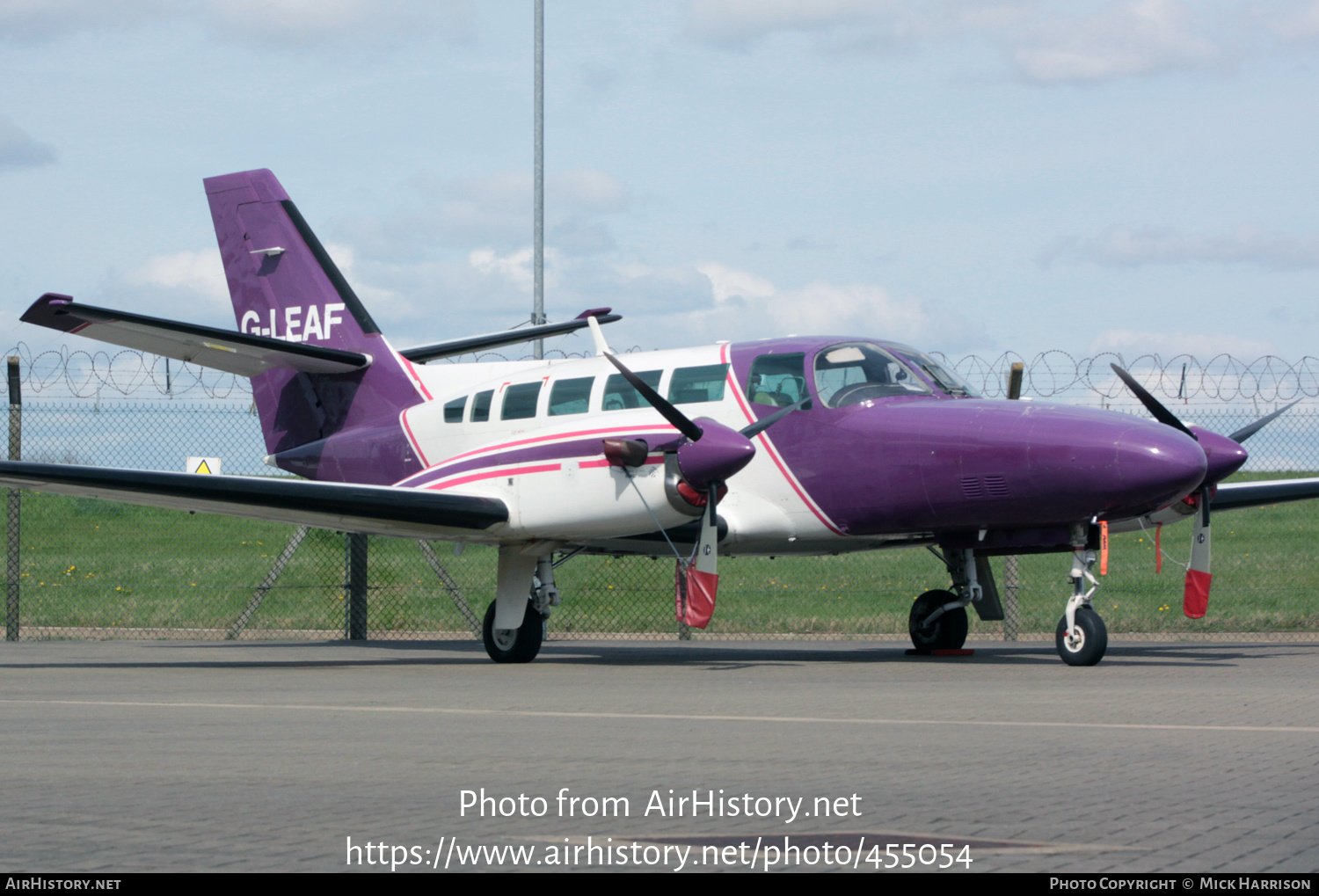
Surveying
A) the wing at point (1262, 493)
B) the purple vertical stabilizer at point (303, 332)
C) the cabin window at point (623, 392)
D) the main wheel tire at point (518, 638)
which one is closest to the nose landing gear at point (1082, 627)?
the wing at point (1262, 493)

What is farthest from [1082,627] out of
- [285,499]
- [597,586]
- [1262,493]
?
[597,586]

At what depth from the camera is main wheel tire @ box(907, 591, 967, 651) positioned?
15672 millimetres

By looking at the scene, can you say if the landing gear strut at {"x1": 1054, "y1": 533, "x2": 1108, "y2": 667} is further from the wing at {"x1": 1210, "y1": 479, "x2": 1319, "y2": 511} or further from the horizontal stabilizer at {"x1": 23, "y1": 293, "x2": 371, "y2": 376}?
the horizontal stabilizer at {"x1": 23, "y1": 293, "x2": 371, "y2": 376}

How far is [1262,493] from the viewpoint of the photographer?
1577 cm

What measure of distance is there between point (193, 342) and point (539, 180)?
7.03 metres

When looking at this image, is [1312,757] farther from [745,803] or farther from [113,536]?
[113,536]

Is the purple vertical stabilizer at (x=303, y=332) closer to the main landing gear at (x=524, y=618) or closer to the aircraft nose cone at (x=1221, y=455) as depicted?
the main landing gear at (x=524, y=618)

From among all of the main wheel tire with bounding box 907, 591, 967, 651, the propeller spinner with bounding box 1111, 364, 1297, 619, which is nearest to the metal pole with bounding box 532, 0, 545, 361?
the main wheel tire with bounding box 907, 591, 967, 651

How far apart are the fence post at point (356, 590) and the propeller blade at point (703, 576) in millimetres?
7088

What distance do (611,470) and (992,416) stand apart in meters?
3.51

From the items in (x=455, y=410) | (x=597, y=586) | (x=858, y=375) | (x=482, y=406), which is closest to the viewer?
(x=858, y=375)

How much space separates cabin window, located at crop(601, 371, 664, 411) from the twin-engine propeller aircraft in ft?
0.09

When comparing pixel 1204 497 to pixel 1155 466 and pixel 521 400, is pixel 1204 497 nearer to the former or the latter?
pixel 1155 466

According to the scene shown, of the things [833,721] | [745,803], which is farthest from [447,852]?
[833,721]
